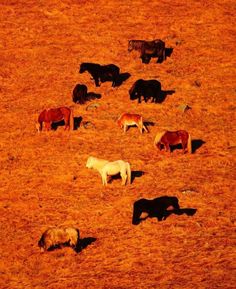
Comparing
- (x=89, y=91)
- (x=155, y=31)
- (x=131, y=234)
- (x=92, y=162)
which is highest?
(x=155, y=31)

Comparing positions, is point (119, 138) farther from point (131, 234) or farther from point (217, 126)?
point (131, 234)

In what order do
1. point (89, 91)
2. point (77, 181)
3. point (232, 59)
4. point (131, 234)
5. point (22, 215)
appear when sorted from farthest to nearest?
point (232, 59)
point (89, 91)
point (77, 181)
point (22, 215)
point (131, 234)

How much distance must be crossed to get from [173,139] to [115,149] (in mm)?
2341

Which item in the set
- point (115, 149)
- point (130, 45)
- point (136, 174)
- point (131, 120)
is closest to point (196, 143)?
point (131, 120)

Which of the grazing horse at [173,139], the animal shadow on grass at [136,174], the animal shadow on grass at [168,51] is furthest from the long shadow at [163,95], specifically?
the animal shadow on grass at [136,174]

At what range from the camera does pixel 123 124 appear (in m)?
28.0

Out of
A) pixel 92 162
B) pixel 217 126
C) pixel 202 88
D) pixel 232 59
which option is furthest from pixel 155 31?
pixel 92 162

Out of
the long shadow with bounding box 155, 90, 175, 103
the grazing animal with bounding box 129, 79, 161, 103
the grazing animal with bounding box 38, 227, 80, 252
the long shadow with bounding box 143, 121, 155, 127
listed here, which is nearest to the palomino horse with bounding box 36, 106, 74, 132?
the long shadow with bounding box 143, 121, 155, 127

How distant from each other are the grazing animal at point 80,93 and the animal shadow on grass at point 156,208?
11.7m

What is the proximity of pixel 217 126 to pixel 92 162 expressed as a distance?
7445mm

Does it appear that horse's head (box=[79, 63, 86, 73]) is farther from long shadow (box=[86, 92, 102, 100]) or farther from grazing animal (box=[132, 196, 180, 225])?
grazing animal (box=[132, 196, 180, 225])

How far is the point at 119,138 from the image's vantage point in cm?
2753

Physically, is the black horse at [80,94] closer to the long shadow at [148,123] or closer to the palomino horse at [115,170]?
the long shadow at [148,123]

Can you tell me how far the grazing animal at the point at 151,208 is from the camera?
2008 centimetres
